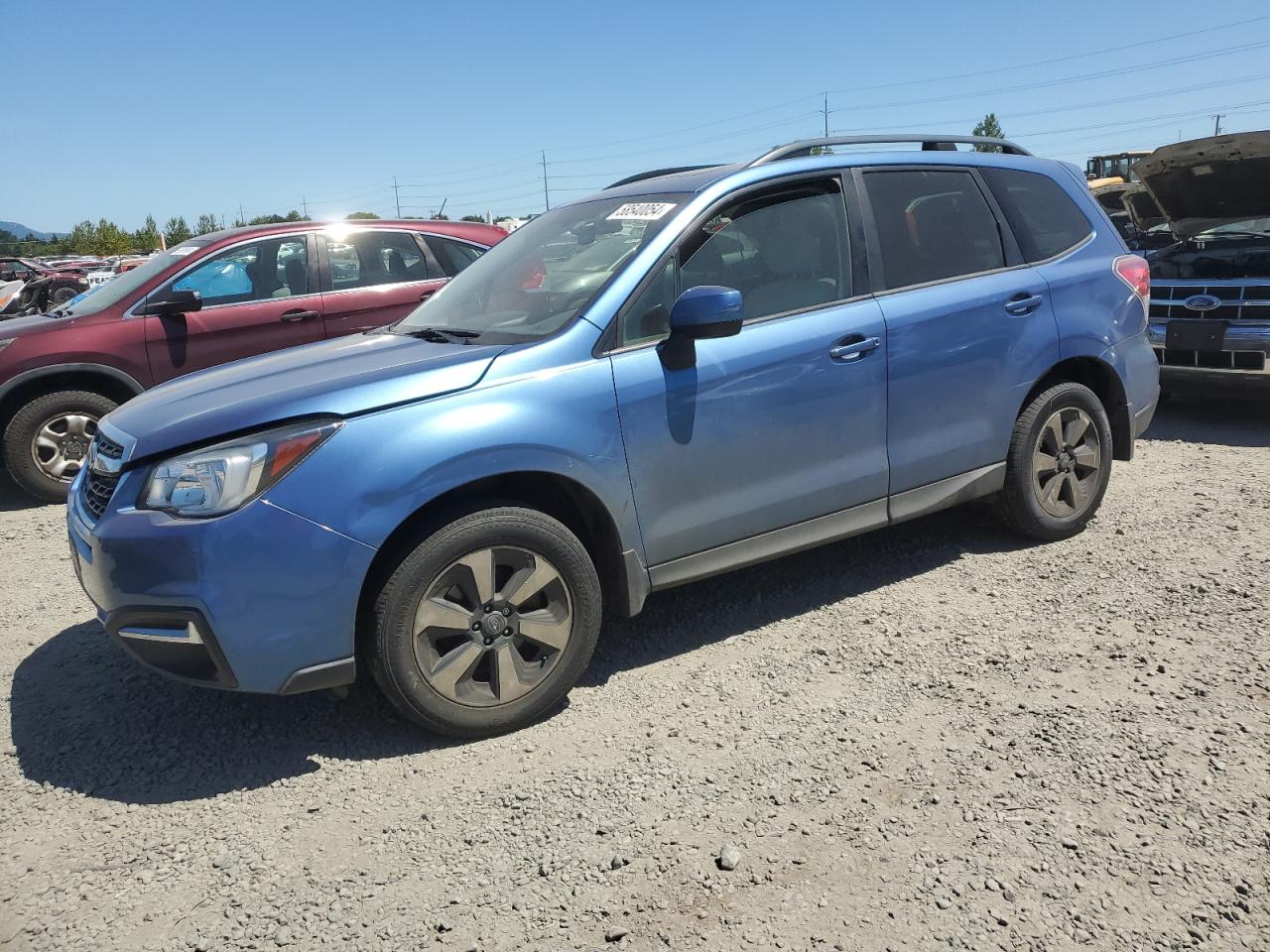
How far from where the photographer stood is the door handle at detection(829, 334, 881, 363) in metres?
3.74

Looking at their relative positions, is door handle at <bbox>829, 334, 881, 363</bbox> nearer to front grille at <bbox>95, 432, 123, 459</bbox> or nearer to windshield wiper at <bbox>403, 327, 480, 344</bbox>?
windshield wiper at <bbox>403, 327, 480, 344</bbox>

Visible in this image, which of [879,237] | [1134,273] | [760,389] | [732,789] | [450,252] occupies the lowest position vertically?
[732,789]

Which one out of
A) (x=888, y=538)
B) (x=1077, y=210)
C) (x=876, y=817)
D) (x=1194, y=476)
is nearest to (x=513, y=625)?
(x=876, y=817)

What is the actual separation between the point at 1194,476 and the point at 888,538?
226cm

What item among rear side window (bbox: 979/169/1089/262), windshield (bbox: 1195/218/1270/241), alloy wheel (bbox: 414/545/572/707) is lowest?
alloy wheel (bbox: 414/545/572/707)

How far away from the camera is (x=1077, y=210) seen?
481 cm

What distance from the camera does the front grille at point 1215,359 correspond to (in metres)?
6.51

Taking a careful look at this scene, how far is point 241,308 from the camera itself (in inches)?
274

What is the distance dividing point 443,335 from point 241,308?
12.9 feet

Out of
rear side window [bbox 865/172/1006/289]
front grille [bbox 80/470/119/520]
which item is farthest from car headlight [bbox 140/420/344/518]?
rear side window [bbox 865/172/1006/289]

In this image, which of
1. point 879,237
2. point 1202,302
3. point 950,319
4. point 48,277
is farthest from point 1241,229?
point 48,277

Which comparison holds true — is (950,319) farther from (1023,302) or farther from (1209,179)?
(1209,179)

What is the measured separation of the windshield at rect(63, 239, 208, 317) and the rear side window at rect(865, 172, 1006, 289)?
5218 millimetres

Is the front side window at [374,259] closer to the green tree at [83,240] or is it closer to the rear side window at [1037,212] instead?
the rear side window at [1037,212]
